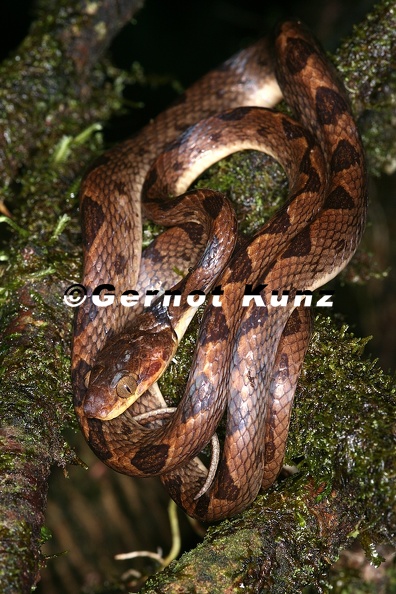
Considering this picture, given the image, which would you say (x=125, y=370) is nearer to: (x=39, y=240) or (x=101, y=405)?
(x=101, y=405)

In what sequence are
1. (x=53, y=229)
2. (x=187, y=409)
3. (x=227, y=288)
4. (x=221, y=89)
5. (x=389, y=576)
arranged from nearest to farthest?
(x=187, y=409)
(x=227, y=288)
(x=53, y=229)
(x=389, y=576)
(x=221, y=89)

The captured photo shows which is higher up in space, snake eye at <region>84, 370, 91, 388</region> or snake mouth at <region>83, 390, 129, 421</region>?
snake eye at <region>84, 370, 91, 388</region>

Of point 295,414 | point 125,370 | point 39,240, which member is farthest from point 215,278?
point 39,240

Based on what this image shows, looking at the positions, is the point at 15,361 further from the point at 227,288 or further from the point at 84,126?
the point at 84,126

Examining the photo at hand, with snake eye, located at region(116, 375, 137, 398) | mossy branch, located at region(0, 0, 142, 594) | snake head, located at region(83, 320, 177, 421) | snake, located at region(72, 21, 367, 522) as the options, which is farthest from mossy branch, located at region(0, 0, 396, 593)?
snake eye, located at region(116, 375, 137, 398)

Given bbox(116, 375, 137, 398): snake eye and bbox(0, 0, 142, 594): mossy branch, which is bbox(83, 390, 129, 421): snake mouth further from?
bbox(0, 0, 142, 594): mossy branch

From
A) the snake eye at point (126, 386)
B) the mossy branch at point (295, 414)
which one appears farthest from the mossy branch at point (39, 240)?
the snake eye at point (126, 386)

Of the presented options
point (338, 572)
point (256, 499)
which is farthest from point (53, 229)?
point (338, 572)

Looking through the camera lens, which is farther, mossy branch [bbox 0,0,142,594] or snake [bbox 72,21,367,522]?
snake [bbox 72,21,367,522]
